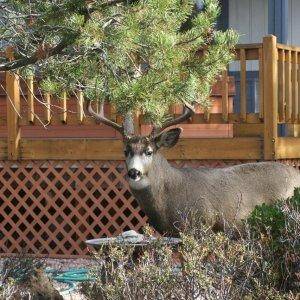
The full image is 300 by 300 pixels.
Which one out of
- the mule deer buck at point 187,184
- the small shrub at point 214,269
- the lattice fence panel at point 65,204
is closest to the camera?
the small shrub at point 214,269

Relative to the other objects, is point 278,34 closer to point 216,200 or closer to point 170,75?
point 216,200

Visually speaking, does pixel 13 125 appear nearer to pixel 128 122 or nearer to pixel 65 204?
pixel 65 204

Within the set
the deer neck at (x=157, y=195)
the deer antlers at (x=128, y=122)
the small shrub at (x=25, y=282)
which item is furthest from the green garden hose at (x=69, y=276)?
the deer antlers at (x=128, y=122)

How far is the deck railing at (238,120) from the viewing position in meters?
12.5

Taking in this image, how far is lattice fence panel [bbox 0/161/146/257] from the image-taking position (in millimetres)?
13266

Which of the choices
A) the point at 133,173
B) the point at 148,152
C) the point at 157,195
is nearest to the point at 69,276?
the point at 157,195

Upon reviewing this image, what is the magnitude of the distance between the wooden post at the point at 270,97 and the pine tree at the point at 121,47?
4127mm

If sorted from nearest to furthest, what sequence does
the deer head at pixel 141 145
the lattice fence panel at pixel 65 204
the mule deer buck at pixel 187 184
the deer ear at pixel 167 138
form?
the deer head at pixel 141 145
the mule deer buck at pixel 187 184
the deer ear at pixel 167 138
the lattice fence panel at pixel 65 204

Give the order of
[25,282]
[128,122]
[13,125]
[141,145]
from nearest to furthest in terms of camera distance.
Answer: [25,282] → [141,145] → [128,122] → [13,125]

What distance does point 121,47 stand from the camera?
705 cm

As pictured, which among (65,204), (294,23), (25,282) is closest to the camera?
(25,282)

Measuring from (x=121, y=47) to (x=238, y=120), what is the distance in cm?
589

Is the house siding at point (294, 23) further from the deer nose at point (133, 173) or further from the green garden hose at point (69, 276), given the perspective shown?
the deer nose at point (133, 173)

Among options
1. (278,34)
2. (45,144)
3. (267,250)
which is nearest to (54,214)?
Result: (45,144)
